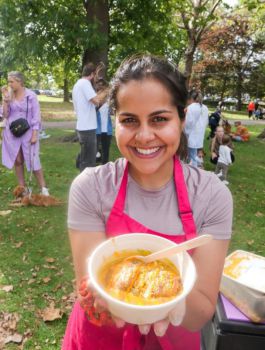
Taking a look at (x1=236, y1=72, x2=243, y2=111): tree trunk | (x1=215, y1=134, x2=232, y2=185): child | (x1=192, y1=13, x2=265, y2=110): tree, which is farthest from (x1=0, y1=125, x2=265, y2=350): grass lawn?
(x1=236, y1=72, x2=243, y2=111): tree trunk

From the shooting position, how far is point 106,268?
1137 millimetres

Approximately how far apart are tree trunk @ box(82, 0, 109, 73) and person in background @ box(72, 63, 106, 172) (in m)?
3.84

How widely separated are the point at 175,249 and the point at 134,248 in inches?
6.9

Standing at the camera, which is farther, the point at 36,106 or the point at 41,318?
the point at 36,106

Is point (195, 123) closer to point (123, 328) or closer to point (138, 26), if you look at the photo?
point (138, 26)

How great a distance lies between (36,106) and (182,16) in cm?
1050

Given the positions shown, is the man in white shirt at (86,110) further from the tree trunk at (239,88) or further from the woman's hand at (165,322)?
the tree trunk at (239,88)

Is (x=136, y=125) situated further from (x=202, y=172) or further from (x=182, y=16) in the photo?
(x=182, y=16)

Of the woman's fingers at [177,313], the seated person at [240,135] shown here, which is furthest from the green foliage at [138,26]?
the woman's fingers at [177,313]

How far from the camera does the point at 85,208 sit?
1.32 metres

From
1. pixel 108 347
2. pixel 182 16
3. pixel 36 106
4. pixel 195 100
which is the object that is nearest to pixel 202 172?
pixel 108 347

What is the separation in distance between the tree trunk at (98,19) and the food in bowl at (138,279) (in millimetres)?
8725

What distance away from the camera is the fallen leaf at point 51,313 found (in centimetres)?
293

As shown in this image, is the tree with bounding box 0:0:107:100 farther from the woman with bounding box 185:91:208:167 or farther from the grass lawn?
the grass lawn
